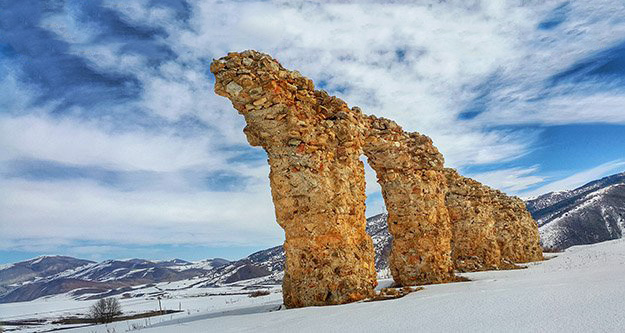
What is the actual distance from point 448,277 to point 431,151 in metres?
4.15

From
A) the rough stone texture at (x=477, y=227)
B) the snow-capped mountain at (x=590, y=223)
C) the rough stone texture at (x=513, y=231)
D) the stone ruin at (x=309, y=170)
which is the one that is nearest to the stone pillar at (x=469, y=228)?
the rough stone texture at (x=477, y=227)

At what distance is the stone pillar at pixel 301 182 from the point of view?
25.6ft

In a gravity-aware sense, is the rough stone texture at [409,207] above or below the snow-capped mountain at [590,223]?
above

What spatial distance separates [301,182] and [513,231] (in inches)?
708

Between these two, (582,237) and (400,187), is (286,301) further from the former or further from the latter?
(582,237)

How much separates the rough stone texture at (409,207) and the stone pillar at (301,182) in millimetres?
3506

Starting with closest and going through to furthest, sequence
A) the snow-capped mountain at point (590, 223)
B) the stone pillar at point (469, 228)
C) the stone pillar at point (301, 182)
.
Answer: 1. the stone pillar at point (301, 182)
2. the stone pillar at point (469, 228)
3. the snow-capped mountain at point (590, 223)

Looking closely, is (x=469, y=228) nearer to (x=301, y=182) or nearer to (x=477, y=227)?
(x=477, y=227)

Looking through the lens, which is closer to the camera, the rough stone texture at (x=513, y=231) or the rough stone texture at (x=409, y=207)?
the rough stone texture at (x=409, y=207)

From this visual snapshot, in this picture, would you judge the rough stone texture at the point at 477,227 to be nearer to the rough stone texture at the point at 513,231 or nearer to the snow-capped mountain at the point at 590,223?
the rough stone texture at the point at 513,231

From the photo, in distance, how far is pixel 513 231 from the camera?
70.0ft

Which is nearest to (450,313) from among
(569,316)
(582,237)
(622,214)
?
(569,316)

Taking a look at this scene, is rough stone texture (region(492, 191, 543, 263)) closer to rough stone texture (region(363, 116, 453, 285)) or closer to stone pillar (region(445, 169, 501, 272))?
stone pillar (region(445, 169, 501, 272))

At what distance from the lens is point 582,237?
75.6 metres
